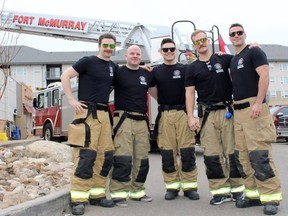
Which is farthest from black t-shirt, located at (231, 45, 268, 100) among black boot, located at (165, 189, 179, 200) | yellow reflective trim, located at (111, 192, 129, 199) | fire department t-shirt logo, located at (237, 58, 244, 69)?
yellow reflective trim, located at (111, 192, 129, 199)

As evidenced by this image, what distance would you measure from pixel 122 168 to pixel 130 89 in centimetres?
113

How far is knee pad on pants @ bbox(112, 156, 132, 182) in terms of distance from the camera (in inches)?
233

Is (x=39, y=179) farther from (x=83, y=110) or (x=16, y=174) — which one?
(x=83, y=110)

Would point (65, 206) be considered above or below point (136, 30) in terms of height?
below

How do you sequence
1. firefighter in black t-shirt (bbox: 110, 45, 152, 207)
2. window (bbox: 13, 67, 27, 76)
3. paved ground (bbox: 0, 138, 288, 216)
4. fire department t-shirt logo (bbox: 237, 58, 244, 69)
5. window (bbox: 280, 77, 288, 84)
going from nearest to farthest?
paved ground (bbox: 0, 138, 288, 216)
fire department t-shirt logo (bbox: 237, 58, 244, 69)
firefighter in black t-shirt (bbox: 110, 45, 152, 207)
window (bbox: 280, 77, 288, 84)
window (bbox: 13, 67, 27, 76)

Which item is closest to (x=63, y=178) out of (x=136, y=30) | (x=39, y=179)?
(x=39, y=179)

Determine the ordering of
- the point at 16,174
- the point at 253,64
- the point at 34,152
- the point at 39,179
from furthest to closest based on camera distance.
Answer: the point at 34,152, the point at 16,174, the point at 39,179, the point at 253,64

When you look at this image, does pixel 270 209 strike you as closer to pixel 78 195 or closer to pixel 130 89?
pixel 78 195

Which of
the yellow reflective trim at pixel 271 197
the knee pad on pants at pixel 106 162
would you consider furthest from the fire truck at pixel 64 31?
the yellow reflective trim at pixel 271 197

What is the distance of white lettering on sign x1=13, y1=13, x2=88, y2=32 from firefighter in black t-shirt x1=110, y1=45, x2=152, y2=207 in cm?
1192

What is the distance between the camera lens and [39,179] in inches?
263

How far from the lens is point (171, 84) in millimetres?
6367

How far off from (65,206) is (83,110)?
1.26m

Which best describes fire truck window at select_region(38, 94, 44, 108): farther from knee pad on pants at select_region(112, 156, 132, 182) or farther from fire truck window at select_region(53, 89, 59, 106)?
knee pad on pants at select_region(112, 156, 132, 182)
